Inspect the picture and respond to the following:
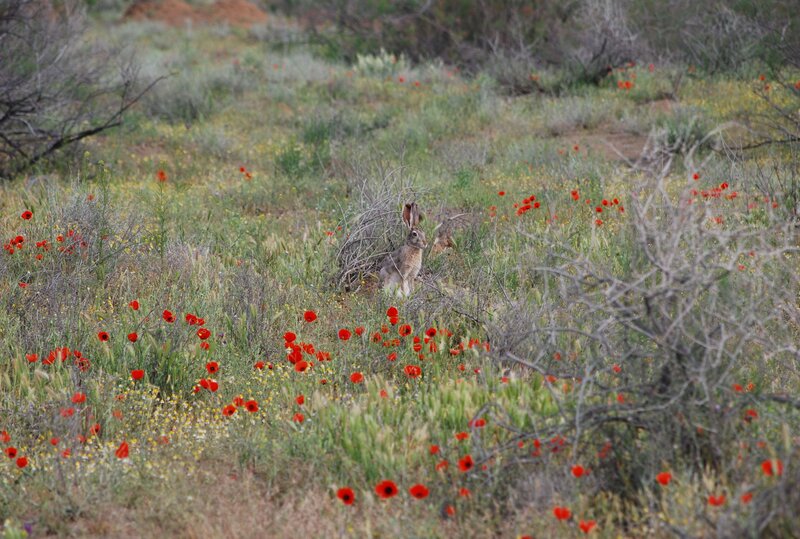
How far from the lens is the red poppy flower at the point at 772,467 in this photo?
3.08 metres

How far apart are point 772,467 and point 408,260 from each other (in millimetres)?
3333

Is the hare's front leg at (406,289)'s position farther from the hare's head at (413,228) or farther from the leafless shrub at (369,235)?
the leafless shrub at (369,235)

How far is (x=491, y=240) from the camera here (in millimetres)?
7117

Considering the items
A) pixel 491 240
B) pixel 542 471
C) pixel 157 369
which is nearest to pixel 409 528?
pixel 542 471

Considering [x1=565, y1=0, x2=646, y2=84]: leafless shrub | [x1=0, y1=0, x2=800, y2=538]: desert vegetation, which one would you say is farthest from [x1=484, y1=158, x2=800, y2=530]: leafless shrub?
[x1=565, y1=0, x2=646, y2=84]: leafless shrub

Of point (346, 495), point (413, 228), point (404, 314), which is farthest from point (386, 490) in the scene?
point (413, 228)

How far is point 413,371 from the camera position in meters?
4.68

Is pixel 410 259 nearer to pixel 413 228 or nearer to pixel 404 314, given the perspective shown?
pixel 413 228

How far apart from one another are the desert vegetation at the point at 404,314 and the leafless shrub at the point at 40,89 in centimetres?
6

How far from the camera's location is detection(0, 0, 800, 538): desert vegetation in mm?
3555

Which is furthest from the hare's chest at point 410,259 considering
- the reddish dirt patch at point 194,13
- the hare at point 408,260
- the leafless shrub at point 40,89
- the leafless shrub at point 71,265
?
the reddish dirt patch at point 194,13

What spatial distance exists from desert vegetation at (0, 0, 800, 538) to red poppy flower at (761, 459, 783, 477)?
2cm

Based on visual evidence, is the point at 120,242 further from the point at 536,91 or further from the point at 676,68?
the point at 676,68

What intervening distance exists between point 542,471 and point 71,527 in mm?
2043
